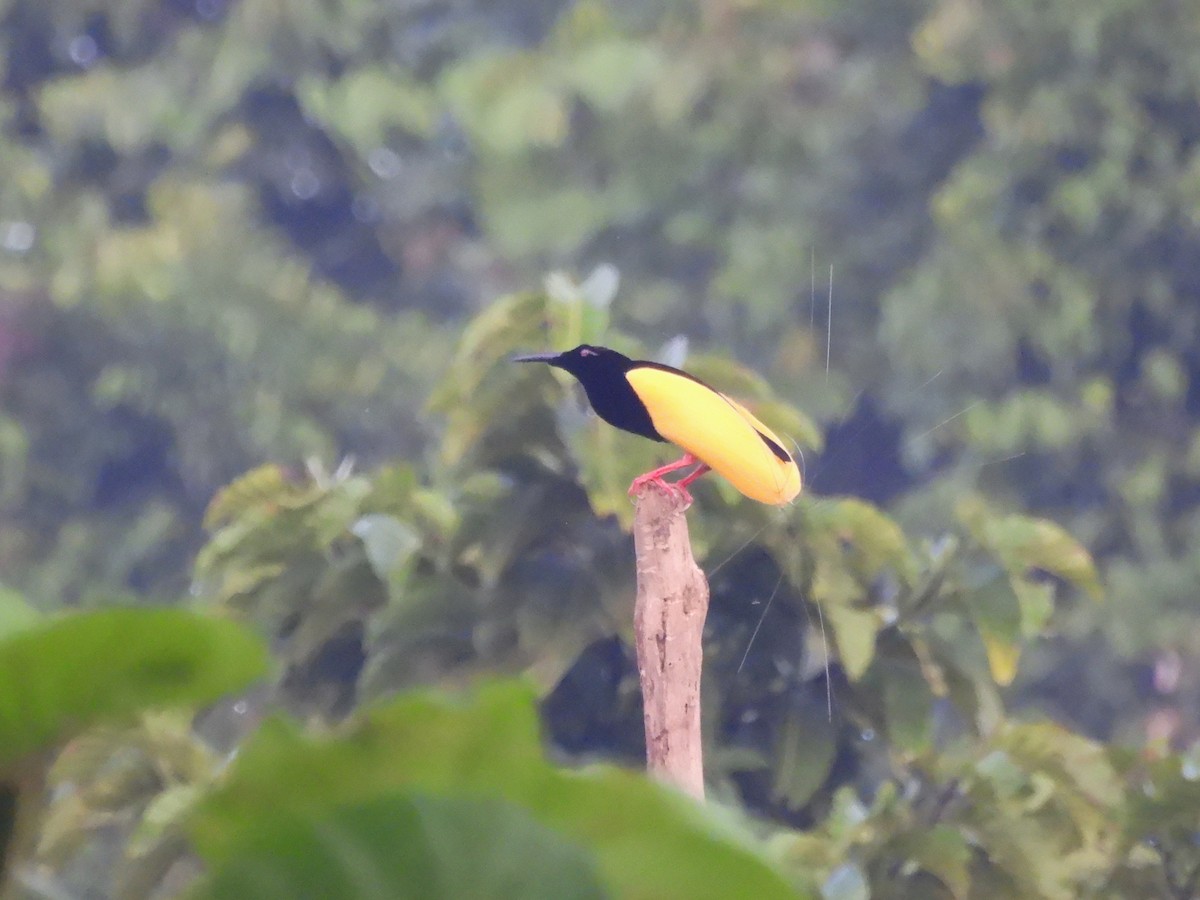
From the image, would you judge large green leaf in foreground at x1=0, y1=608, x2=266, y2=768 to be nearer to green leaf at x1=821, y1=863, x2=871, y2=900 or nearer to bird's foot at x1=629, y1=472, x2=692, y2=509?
bird's foot at x1=629, y1=472, x2=692, y2=509

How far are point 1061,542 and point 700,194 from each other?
3225 mm

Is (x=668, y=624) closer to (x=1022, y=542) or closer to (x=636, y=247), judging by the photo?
(x=1022, y=542)

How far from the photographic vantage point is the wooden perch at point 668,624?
2.50ft

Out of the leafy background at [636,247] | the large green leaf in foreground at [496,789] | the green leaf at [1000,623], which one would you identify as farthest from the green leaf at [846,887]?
the large green leaf in foreground at [496,789]

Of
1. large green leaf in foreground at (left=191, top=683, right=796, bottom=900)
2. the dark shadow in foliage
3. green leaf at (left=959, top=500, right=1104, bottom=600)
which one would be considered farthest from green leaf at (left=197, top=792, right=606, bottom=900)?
the dark shadow in foliage

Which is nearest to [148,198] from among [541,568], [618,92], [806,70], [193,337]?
[193,337]

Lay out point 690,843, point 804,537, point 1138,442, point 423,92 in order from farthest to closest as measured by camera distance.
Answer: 1. point 423,92
2. point 1138,442
3. point 804,537
4. point 690,843

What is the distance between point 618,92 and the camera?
4285 millimetres

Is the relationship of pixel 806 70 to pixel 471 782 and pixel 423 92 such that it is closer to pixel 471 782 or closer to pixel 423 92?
pixel 423 92

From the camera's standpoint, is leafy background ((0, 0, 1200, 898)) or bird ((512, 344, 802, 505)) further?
leafy background ((0, 0, 1200, 898))

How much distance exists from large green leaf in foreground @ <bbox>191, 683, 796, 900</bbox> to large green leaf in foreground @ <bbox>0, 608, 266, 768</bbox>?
16mm

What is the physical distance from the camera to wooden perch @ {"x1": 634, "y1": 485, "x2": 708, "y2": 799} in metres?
0.76

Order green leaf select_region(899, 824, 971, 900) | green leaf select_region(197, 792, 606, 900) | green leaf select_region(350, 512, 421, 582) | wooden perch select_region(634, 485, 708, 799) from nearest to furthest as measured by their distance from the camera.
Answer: green leaf select_region(197, 792, 606, 900) → wooden perch select_region(634, 485, 708, 799) → green leaf select_region(899, 824, 971, 900) → green leaf select_region(350, 512, 421, 582)

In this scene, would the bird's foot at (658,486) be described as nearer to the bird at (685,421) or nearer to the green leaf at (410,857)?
the bird at (685,421)
